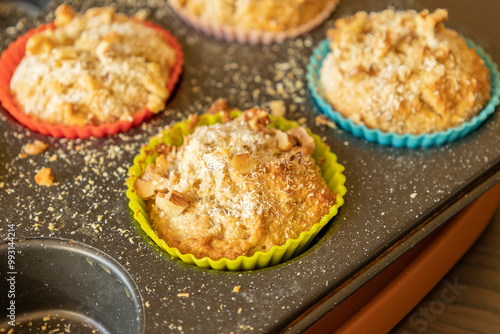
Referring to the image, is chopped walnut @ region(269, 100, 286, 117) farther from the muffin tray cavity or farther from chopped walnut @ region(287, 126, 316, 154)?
the muffin tray cavity

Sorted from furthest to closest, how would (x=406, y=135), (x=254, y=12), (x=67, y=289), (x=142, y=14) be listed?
1. (x=142, y=14)
2. (x=254, y=12)
3. (x=406, y=135)
4. (x=67, y=289)

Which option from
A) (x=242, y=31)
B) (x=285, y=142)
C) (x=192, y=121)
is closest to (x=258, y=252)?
(x=285, y=142)

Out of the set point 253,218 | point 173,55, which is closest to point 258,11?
point 173,55

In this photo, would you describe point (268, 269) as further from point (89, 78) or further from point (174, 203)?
point (89, 78)

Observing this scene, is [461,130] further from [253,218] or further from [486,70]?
[253,218]

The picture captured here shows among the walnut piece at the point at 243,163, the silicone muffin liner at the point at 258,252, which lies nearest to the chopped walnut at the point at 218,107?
the silicone muffin liner at the point at 258,252

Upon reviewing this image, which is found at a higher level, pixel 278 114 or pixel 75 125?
pixel 278 114

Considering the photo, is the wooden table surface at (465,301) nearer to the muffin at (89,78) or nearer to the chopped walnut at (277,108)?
the chopped walnut at (277,108)
